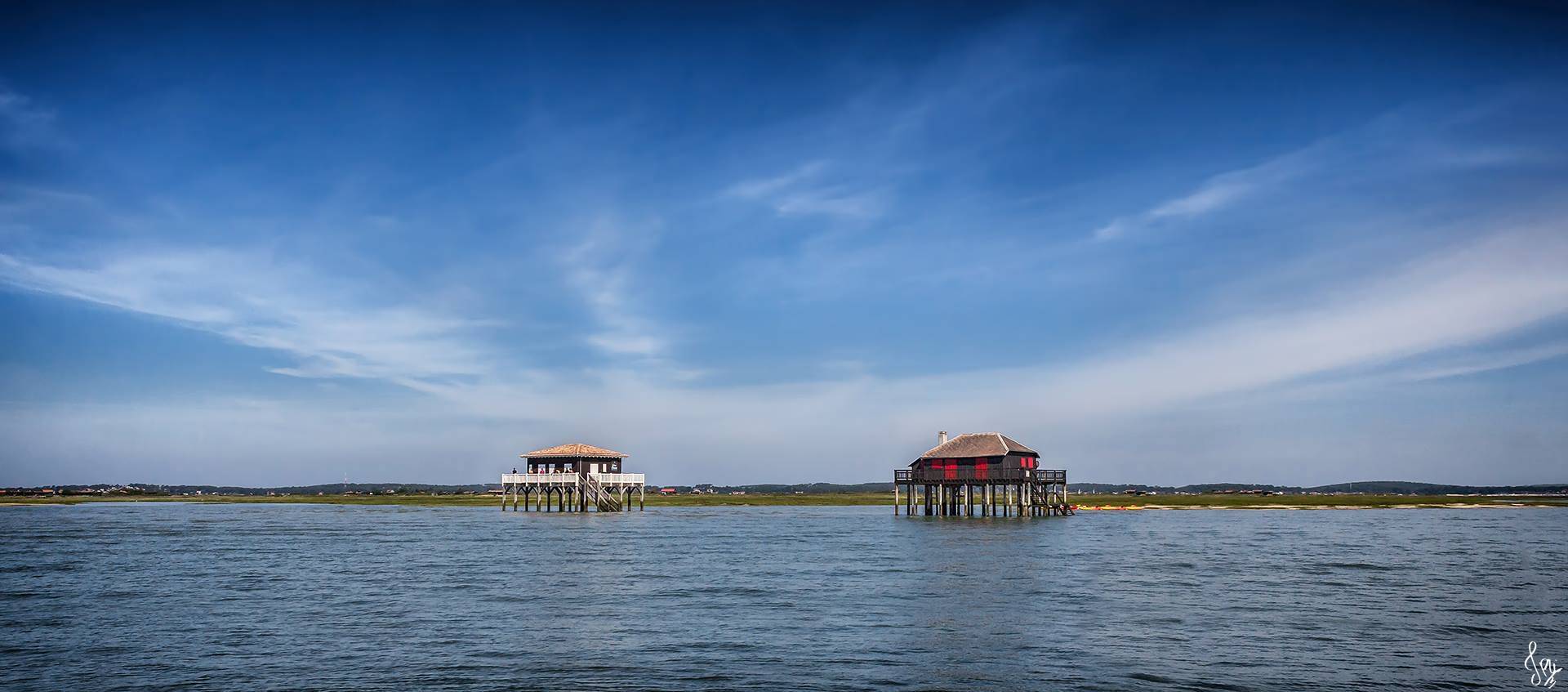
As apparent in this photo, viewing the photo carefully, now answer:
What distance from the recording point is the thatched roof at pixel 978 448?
83375 millimetres

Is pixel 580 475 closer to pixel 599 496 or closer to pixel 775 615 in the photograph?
pixel 599 496

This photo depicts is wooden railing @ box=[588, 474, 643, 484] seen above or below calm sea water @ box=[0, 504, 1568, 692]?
above

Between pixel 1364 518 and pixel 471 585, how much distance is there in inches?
3811

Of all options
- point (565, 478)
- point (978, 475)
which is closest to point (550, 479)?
point (565, 478)

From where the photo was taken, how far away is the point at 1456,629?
24719mm

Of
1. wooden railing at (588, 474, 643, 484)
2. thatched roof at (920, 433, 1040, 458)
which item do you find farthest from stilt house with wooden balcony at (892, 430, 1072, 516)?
wooden railing at (588, 474, 643, 484)

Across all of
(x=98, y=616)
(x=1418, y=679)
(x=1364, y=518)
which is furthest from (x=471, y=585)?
(x=1364, y=518)

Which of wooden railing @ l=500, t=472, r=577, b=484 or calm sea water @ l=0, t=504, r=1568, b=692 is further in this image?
wooden railing @ l=500, t=472, r=577, b=484

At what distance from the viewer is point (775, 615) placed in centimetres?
2727

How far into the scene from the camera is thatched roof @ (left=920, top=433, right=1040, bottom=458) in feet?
274

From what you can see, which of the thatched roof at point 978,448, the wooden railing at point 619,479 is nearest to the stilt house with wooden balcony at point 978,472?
the thatched roof at point 978,448

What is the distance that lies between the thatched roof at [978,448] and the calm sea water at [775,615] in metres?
27.7

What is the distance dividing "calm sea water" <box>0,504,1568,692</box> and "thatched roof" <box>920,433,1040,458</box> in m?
27.7

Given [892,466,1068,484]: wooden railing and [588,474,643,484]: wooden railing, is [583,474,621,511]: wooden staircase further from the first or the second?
[892,466,1068,484]: wooden railing
